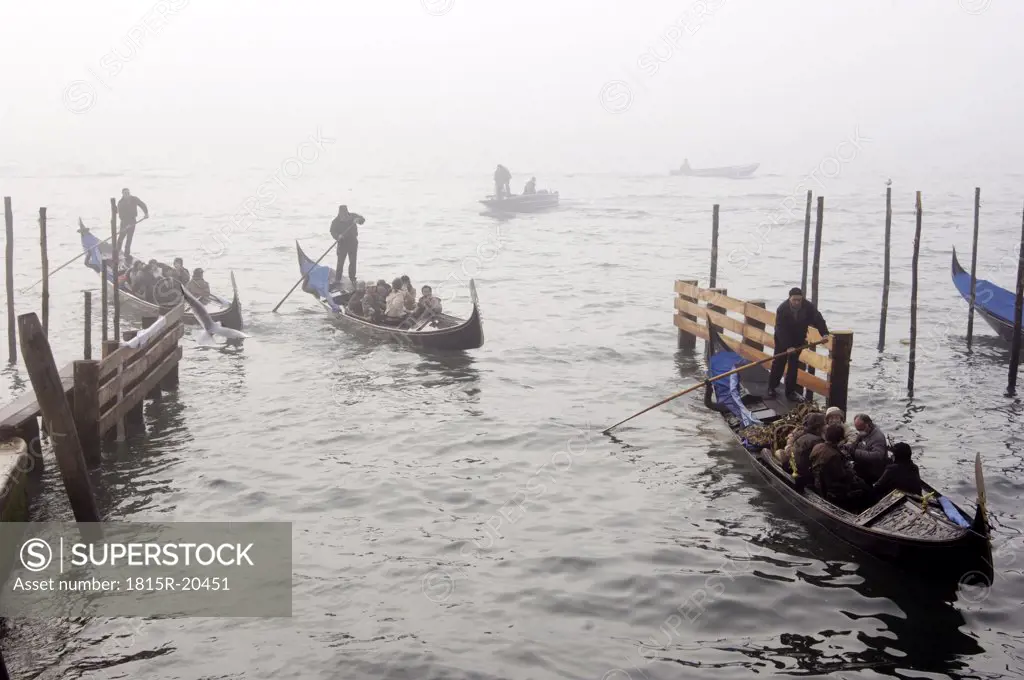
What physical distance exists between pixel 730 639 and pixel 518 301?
15724mm

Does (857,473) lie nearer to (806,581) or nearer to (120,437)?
(806,581)

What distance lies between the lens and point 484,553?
28.8ft

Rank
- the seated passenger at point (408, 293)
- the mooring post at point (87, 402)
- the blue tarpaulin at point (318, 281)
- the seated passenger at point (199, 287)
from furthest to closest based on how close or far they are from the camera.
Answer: the blue tarpaulin at point (318, 281), the seated passenger at point (199, 287), the seated passenger at point (408, 293), the mooring post at point (87, 402)

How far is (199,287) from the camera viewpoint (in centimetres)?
1844

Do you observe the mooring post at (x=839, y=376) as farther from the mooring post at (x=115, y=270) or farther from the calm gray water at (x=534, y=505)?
the mooring post at (x=115, y=270)

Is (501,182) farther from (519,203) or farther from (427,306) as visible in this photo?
(427,306)

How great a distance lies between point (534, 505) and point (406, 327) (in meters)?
7.23

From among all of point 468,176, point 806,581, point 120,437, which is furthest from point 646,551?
point 468,176

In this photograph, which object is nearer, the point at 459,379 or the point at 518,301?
the point at 459,379

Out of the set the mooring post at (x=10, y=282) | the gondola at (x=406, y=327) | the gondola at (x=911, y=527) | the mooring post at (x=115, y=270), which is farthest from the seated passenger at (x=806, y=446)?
the mooring post at (x=10, y=282)

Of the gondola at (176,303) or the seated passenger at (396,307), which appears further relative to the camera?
the gondola at (176,303)

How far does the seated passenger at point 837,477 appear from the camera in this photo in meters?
8.43

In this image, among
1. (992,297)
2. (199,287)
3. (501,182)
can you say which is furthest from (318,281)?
(501,182)

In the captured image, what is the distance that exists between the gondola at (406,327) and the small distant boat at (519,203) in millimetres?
18889
